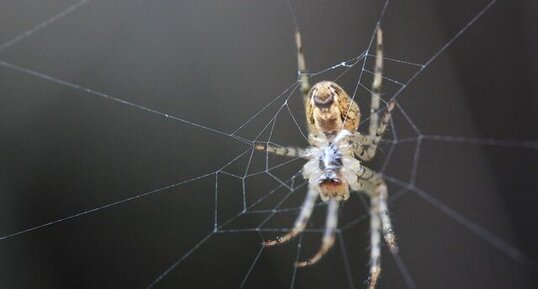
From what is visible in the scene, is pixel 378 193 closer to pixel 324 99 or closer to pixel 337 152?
pixel 337 152

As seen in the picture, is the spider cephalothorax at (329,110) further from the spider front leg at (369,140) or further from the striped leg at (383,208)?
the striped leg at (383,208)

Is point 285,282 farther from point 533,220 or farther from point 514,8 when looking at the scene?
point 514,8

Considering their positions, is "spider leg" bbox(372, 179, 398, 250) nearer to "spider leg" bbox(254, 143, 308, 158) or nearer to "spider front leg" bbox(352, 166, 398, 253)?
"spider front leg" bbox(352, 166, 398, 253)

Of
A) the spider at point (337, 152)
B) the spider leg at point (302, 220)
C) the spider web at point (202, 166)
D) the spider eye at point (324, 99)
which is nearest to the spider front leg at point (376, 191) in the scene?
the spider at point (337, 152)

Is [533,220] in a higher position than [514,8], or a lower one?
lower

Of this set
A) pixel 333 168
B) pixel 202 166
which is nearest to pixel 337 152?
pixel 333 168

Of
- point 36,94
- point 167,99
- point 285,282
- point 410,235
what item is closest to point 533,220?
point 410,235
